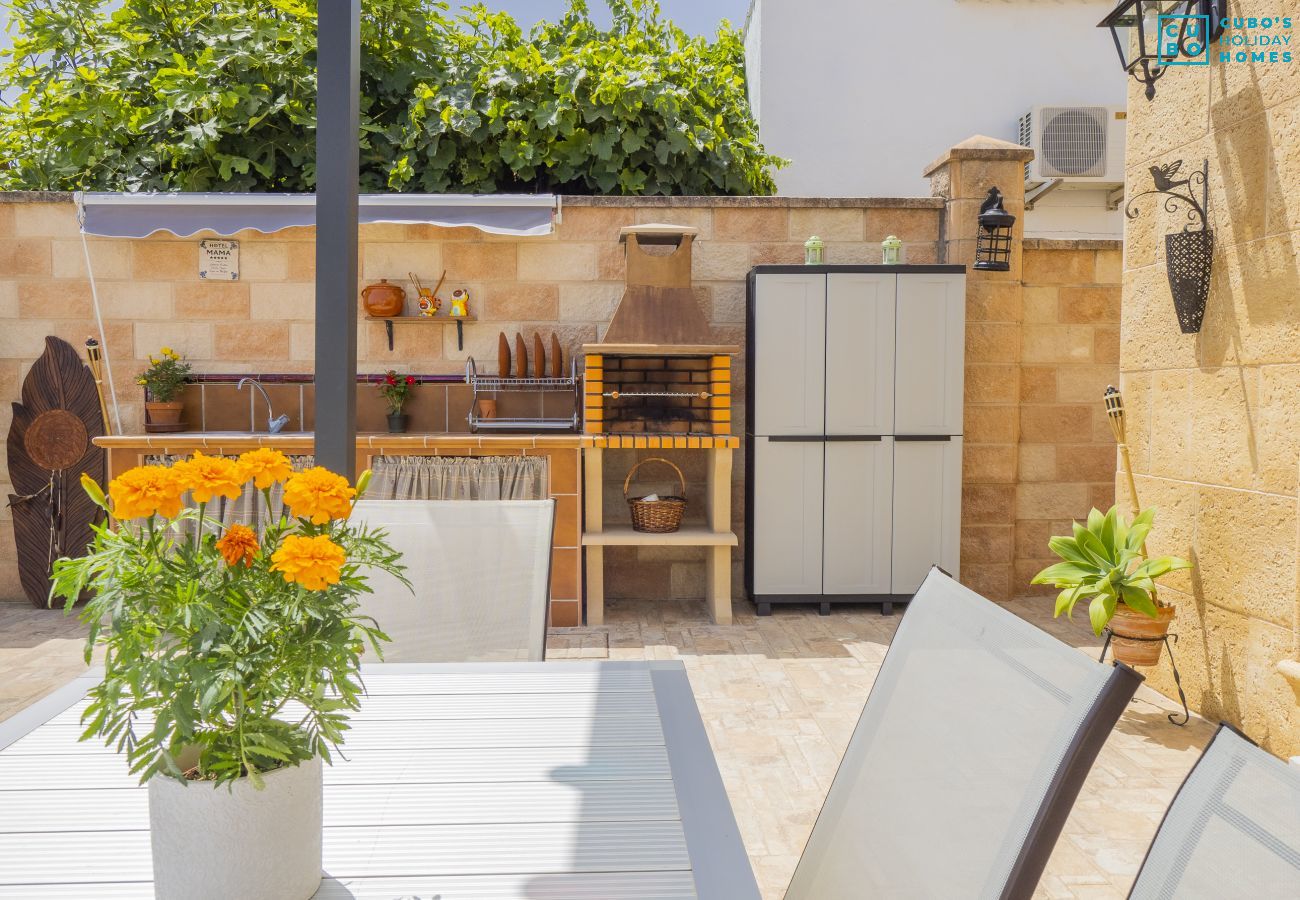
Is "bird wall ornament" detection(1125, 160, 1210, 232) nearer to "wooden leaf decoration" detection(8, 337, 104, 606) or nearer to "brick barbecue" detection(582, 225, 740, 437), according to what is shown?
"brick barbecue" detection(582, 225, 740, 437)

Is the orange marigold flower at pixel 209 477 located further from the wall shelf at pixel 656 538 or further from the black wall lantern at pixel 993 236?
the black wall lantern at pixel 993 236

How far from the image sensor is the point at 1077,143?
732 cm

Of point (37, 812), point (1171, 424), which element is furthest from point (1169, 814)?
point (1171, 424)

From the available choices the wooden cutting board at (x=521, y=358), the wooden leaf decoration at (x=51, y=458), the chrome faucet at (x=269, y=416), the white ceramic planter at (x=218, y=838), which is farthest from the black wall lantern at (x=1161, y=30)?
the wooden leaf decoration at (x=51, y=458)

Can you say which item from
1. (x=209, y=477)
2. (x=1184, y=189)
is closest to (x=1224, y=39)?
(x=1184, y=189)

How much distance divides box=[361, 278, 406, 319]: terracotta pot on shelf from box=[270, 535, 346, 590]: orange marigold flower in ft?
12.9

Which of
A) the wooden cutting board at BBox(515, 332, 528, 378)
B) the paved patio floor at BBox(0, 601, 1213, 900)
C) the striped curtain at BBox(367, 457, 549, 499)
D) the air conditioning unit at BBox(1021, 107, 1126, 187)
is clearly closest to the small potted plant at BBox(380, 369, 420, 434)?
the striped curtain at BBox(367, 457, 549, 499)

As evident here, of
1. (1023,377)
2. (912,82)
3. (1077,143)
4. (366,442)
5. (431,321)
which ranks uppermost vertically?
(912,82)

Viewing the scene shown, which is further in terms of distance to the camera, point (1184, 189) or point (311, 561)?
point (1184, 189)

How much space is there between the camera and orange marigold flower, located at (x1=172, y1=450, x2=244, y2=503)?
2.58 feet

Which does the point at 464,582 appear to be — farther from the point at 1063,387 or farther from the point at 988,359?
the point at 1063,387

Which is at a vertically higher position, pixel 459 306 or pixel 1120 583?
pixel 459 306

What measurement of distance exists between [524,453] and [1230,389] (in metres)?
2.82

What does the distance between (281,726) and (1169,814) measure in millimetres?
748
